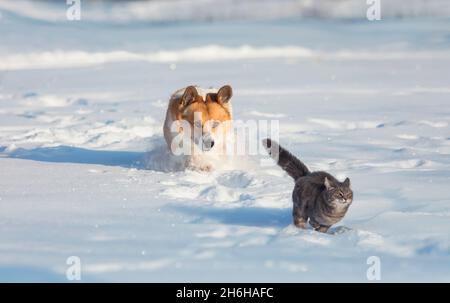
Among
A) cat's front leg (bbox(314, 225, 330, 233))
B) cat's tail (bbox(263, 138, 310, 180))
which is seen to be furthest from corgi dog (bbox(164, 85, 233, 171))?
cat's front leg (bbox(314, 225, 330, 233))

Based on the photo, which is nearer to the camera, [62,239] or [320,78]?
[62,239]

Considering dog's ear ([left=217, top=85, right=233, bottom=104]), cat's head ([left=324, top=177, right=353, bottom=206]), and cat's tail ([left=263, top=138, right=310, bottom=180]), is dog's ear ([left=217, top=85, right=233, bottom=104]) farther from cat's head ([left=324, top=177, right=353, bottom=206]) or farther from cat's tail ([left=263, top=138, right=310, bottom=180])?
cat's head ([left=324, top=177, right=353, bottom=206])

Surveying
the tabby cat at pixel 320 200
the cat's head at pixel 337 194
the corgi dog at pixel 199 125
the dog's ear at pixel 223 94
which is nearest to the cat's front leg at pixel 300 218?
the tabby cat at pixel 320 200

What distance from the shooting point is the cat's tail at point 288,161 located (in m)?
6.22

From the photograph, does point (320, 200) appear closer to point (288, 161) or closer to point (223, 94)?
point (288, 161)

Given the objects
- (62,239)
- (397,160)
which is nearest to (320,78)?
(397,160)

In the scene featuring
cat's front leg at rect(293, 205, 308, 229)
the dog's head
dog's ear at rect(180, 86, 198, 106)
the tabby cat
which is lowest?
cat's front leg at rect(293, 205, 308, 229)

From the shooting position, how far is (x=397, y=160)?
875 centimetres

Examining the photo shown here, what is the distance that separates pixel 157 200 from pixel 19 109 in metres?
10.4

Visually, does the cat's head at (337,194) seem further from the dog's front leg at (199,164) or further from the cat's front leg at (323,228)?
the dog's front leg at (199,164)

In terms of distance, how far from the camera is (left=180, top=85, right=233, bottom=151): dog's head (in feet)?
26.8
